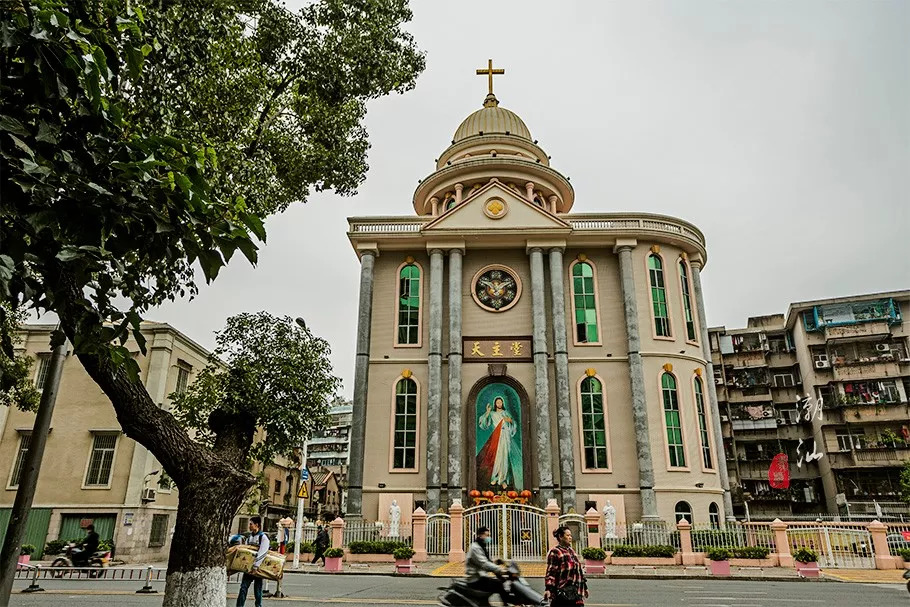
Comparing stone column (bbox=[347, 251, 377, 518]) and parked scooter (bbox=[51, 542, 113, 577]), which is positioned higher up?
stone column (bbox=[347, 251, 377, 518])

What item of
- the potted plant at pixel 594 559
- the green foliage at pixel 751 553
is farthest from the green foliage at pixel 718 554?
the potted plant at pixel 594 559

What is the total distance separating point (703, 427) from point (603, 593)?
44.6ft

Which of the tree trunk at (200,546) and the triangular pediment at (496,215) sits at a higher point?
the triangular pediment at (496,215)

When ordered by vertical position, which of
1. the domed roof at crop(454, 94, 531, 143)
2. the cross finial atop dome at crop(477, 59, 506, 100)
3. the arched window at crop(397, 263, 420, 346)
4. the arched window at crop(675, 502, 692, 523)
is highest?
the cross finial atop dome at crop(477, 59, 506, 100)

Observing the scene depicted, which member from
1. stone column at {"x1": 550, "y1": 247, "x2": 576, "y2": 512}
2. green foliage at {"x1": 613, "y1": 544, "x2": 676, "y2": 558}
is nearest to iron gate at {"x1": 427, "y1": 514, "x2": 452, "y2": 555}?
stone column at {"x1": 550, "y1": 247, "x2": 576, "y2": 512}

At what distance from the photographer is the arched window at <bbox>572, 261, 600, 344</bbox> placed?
2481 centimetres

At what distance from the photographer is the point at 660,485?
2209 centimetres

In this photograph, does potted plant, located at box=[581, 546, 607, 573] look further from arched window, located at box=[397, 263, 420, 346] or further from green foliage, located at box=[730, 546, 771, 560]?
arched window, located at box=[397, 263, 420, 346]

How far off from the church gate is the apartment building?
75.8 ft

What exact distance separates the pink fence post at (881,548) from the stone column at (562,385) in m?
9.00

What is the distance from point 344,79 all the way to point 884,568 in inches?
766

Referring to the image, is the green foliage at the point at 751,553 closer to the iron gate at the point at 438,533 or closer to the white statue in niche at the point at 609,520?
the white statue in niche at the point at 609,520

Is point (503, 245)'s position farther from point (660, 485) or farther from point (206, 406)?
point (206, 406)

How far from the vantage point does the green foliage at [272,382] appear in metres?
13.9
